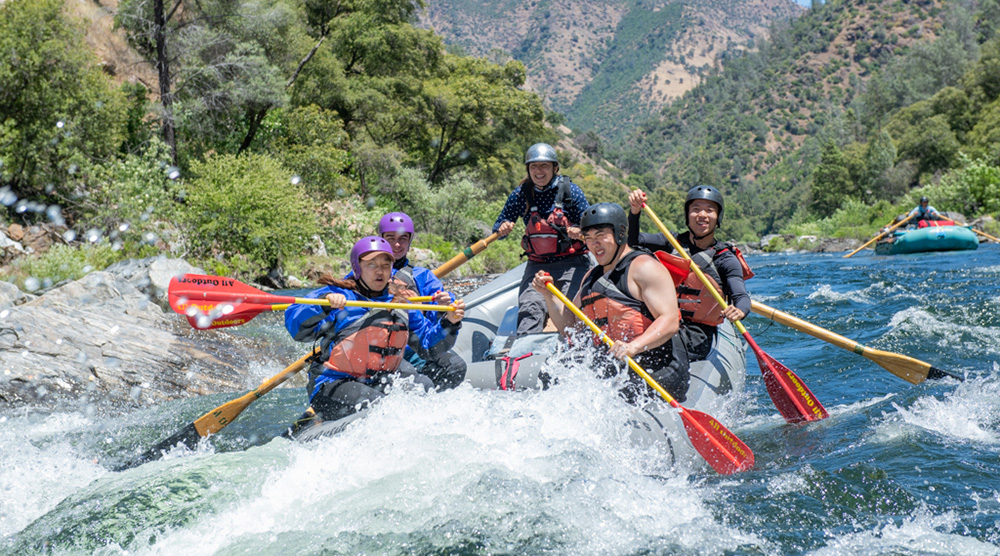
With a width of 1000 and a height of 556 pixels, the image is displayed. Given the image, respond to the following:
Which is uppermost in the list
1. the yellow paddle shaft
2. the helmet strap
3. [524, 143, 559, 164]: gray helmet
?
[524, 143, 559, 164]: gray helmet

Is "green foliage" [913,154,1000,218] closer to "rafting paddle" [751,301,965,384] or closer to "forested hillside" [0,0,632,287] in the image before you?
"forested hillside" [0,0,632,287]

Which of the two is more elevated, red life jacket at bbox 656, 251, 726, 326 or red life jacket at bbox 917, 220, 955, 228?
red life jacket at bbox 656, 251, 726, 326

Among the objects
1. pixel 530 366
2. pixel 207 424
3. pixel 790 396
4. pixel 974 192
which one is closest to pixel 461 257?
pixel 530 366

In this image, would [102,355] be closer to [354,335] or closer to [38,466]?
[38,466]

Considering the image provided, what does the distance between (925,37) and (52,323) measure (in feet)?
410

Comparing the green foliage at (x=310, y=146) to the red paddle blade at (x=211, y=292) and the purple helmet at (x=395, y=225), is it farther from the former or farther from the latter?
the red paddle blade at (x=211, y=292)

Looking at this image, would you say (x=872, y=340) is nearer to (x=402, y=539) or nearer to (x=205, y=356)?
(x=402, y=539)

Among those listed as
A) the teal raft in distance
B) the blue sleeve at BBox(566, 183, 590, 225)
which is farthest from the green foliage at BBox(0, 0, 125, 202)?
the teal raft in distance

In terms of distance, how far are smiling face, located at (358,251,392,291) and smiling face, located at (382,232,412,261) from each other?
65cm

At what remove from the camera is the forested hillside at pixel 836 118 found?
131 feet

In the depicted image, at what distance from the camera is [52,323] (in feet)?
23.8

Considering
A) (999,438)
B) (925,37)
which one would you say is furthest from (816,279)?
(925,37)

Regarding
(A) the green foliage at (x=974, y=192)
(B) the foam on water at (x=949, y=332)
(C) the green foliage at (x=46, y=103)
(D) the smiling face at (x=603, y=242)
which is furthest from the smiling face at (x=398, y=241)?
(A) the green foliage at (x=974, y=192)

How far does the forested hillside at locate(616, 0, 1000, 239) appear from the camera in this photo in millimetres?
39969
